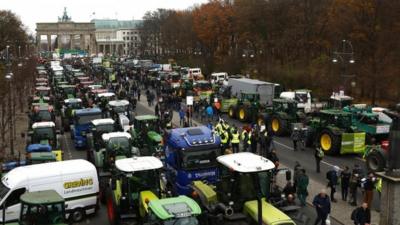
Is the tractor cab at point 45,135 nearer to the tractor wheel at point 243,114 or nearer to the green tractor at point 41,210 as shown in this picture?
Result: the green tractor at point 41,210

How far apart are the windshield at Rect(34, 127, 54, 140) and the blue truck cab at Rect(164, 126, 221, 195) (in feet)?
33.2

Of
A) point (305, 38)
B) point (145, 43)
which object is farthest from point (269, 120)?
point (145, 43)

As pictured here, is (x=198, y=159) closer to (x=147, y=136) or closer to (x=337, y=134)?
(x=147, y=136)

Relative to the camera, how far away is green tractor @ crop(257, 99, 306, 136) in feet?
101

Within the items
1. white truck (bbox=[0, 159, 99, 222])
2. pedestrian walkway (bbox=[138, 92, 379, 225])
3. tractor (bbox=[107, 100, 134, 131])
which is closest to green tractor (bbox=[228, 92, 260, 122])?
tractor (bbox=[107, 100, 134, 131])

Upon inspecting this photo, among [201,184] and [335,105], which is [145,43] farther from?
[201,184]

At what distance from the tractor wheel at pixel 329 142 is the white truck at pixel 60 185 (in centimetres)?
1245

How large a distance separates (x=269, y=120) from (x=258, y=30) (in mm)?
32437

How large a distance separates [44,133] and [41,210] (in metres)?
13.4

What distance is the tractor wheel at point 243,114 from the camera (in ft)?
117

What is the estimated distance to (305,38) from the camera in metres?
56.7

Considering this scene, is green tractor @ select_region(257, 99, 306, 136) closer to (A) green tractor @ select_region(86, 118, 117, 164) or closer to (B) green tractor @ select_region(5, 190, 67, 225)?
(A) green tractor @ select_region(86, 118, 117, 164)

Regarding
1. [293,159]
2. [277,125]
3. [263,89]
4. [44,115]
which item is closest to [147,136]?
[293,159]

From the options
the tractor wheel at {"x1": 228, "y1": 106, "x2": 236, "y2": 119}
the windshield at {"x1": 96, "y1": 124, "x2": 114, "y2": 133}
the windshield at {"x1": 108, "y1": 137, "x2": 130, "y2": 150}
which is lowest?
the tractor wheel at {"x1": 228, "y1": 106, "x2": 236, "y2": 119}
